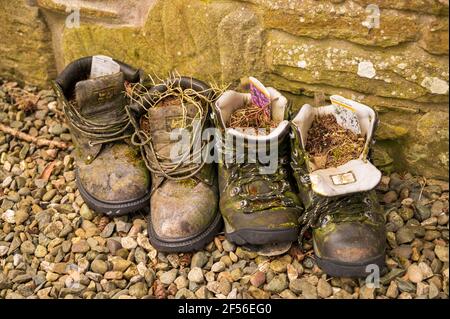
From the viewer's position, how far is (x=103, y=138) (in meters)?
2.22

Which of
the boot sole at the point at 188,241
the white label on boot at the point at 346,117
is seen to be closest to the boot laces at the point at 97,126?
the boot sole at the point at 188,241

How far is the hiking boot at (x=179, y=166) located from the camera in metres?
1.99

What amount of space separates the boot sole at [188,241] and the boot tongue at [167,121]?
0.31 m

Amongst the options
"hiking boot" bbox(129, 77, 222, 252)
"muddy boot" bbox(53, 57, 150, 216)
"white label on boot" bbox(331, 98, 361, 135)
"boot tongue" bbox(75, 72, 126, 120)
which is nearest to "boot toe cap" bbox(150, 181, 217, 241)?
"hiking boot" bbox(129, 77, 222, 252)

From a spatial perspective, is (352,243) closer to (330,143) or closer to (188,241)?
(330,143)

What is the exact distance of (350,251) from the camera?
71.4 inches

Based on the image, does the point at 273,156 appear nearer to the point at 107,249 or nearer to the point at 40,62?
the point at 107,249

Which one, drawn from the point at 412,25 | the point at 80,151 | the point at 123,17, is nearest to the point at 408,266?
the point at 412,25

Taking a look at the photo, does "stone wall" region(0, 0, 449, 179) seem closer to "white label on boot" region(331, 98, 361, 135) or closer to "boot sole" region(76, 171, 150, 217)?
"white label on boot" region(331, 98, 361, 135)

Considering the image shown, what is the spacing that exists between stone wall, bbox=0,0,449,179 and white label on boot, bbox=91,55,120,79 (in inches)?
8.3

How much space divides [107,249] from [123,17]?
3.21ft

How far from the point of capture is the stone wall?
1979 mm

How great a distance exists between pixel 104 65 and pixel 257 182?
2.59 ft

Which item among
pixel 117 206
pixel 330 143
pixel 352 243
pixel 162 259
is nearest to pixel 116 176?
pixel 117 206
